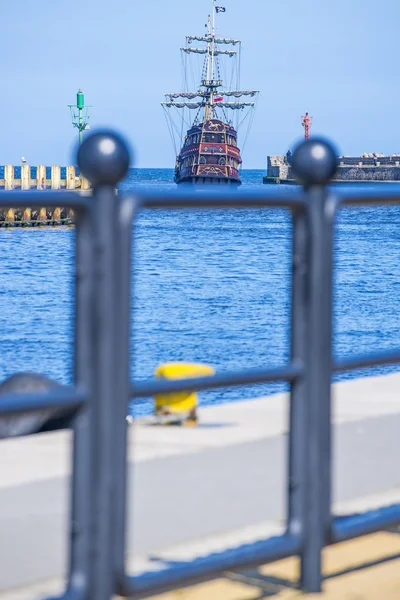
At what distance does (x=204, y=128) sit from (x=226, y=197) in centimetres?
9870

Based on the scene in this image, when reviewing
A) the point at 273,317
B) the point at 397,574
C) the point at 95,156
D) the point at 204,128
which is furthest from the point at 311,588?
the point at 204,128

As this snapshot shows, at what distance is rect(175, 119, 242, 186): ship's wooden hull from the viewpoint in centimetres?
10044

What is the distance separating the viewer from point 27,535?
3361 millimetres

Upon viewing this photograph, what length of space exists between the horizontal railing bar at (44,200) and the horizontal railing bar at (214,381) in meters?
0.41

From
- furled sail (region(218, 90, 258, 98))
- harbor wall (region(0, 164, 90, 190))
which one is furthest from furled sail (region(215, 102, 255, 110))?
harbor wall (region(0, 164, 90, 190))

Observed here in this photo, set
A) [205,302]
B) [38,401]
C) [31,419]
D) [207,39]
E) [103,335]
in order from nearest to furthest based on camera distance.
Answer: [38,401] < [103,335] < [31,419] < [205,302] < [207,39]

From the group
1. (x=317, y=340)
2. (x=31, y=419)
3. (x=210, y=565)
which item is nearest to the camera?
(x=210, y=565)

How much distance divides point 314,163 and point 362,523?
955 millimetres

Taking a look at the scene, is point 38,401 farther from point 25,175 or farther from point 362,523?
point 25,175

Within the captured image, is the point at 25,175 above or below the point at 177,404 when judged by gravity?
above

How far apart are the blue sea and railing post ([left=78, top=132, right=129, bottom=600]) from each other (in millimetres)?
2479

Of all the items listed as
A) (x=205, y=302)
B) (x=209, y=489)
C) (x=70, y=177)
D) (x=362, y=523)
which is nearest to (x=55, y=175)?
(x=70, y=177)

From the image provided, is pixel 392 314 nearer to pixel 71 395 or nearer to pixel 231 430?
pixel 231 430

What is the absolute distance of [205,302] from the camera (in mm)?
28703
